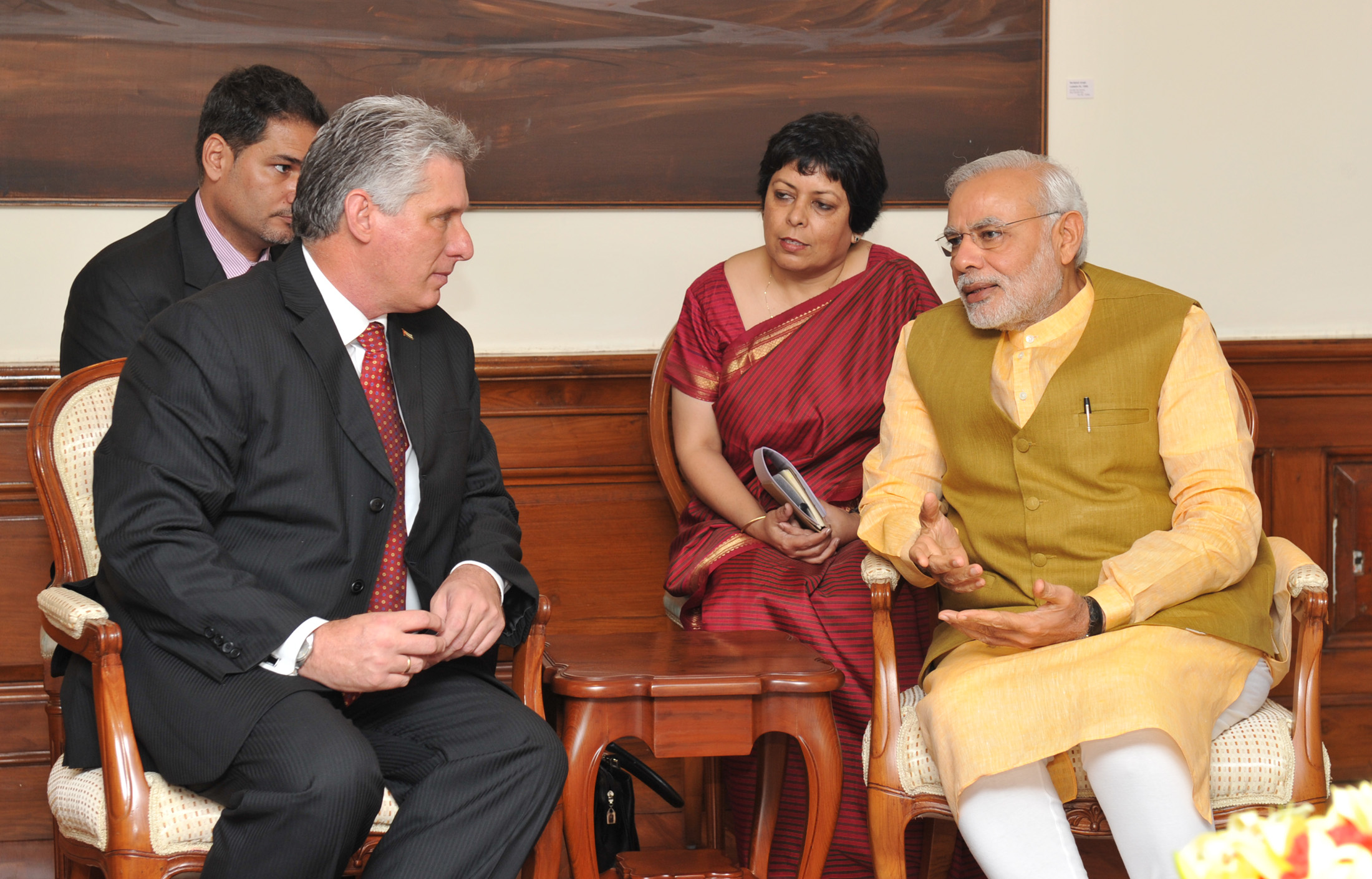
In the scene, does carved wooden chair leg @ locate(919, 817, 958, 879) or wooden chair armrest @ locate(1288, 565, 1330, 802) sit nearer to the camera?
wooden chair armrest @ locate(1288, 565, 1330, 802)

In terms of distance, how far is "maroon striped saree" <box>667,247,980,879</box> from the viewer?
98.9 inches

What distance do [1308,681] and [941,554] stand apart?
0.66m

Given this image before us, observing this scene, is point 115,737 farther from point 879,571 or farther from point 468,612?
point 879,571

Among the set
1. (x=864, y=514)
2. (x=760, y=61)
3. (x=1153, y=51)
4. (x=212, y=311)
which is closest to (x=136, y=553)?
(x=212, y=311)

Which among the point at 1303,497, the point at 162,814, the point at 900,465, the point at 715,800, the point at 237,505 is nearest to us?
the point at 162,814

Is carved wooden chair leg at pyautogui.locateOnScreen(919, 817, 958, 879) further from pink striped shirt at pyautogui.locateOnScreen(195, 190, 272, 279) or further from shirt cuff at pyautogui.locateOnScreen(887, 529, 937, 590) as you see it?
pink striped shirt at pyautogui.locateOnScreen(195, 190, 272, 279)

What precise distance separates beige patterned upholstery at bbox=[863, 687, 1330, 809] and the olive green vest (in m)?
0.20

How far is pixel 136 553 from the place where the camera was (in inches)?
69.8

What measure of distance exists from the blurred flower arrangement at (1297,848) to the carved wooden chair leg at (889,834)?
1209 millimetres

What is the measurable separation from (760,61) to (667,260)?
578mm

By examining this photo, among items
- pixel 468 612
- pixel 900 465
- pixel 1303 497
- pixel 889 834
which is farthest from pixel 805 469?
pixel 1303 497

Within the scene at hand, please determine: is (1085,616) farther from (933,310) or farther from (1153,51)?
(1153,51)

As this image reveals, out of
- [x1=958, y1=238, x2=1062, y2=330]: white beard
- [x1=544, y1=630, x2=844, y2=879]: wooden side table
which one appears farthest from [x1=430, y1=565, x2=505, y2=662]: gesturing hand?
[x1=958, y1=238, x2=1062, y2=330]: white beard

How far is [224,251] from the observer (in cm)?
265
